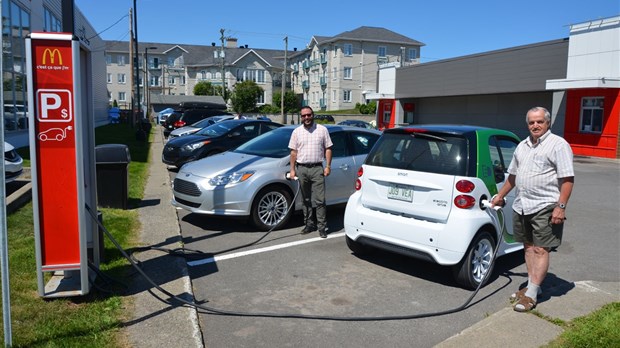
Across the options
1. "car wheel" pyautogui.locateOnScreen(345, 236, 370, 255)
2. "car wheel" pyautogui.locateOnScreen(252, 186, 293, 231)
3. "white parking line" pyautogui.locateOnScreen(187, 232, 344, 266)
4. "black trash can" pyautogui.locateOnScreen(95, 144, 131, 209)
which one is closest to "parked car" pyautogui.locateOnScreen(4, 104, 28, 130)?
"black trash can" pyautogui.locateOnScreen(95, 144, 131, 209)

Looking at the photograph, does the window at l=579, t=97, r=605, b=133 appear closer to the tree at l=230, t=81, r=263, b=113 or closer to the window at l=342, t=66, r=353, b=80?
the window at l=342, t=66, r=353, b=80

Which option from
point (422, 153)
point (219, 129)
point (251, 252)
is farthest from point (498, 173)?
point (219, 129)

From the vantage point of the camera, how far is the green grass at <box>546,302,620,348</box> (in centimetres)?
373

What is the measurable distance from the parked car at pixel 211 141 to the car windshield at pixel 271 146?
171 inches

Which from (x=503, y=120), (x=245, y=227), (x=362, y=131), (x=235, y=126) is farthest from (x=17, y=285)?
(x=503, y=120)

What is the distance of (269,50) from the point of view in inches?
3684

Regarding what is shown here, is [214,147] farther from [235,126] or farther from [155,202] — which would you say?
[155,202]

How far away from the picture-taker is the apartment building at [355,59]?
70.7 meters

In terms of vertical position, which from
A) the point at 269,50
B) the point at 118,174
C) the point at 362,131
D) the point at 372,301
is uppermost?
the point at 269,50

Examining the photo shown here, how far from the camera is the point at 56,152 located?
13.1 ft

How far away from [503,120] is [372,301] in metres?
32.2

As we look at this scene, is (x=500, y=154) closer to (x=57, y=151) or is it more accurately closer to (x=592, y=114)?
(x=57, y=151)

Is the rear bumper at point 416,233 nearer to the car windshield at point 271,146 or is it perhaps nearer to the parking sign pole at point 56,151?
the car windshield at point 271,146

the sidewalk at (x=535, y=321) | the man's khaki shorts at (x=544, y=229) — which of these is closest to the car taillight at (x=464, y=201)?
the man's khaki shorts at (x=544, y=229)
